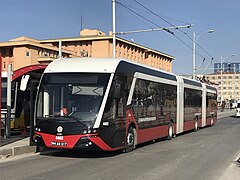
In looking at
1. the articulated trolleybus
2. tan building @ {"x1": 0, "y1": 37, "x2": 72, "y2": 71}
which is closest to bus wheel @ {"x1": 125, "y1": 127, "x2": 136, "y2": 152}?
the articulated trolleybus

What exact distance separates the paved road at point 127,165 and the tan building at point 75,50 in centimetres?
5920

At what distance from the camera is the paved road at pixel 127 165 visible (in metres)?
9.02

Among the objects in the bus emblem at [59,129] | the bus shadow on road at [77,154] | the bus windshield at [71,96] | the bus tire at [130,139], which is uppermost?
the bus windshield at [71,96]

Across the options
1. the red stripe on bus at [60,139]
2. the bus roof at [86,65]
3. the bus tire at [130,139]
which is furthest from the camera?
the bus tire at [130,139]

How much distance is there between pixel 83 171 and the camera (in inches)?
373

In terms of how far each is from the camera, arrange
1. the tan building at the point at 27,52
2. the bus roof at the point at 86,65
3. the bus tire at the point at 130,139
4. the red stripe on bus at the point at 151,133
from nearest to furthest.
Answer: the bus roof at the point at 86,65 → the bus tire at the point at 130,139 → the red stripe on bus at the point at 151,133 → the tan building at the point at 27,52

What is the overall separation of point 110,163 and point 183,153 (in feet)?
11.4

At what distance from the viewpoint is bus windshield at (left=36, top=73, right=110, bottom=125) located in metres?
11.4

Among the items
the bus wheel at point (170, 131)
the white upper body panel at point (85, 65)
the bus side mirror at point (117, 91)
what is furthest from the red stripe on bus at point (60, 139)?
the bus wheel at point (170, 131)

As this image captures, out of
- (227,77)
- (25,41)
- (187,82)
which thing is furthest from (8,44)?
(227,77)

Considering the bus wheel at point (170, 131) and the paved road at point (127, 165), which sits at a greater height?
the bus wheel at point (170, 131)

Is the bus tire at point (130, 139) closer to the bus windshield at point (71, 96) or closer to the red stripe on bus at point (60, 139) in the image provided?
the bus windshield at point (71, 96)

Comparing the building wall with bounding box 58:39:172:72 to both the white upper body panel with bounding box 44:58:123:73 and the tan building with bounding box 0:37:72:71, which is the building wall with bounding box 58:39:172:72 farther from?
the white upper body panel with bounding box 44:58:123:73

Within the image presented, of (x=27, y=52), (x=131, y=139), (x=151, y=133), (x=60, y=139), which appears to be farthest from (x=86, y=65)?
(x=27, y=52)
